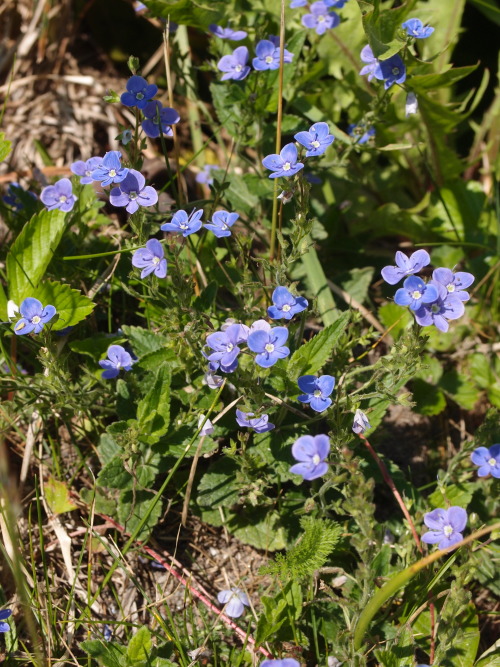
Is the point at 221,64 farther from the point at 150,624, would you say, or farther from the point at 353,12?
the point at 150,624

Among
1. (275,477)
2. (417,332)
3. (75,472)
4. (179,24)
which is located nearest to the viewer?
(417,332)

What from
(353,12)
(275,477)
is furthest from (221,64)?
(275,477)

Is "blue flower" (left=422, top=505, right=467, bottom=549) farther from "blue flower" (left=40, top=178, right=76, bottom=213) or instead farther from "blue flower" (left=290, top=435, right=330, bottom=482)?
"blue flower" (left=40, top=178, right=76, bottom=213)

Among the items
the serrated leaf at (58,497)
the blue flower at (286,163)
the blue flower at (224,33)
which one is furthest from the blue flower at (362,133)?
the serrated leaf at (58,497)

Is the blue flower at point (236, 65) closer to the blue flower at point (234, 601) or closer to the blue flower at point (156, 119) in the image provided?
the blue flower at point (156, 119)

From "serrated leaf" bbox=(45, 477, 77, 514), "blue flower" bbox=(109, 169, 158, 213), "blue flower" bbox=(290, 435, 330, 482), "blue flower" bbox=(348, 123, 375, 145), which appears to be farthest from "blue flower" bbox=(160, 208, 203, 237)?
"serrated leaf" bbox=(45, 477, 77, 514)

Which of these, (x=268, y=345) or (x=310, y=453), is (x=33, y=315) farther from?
(x=310, y=453)
